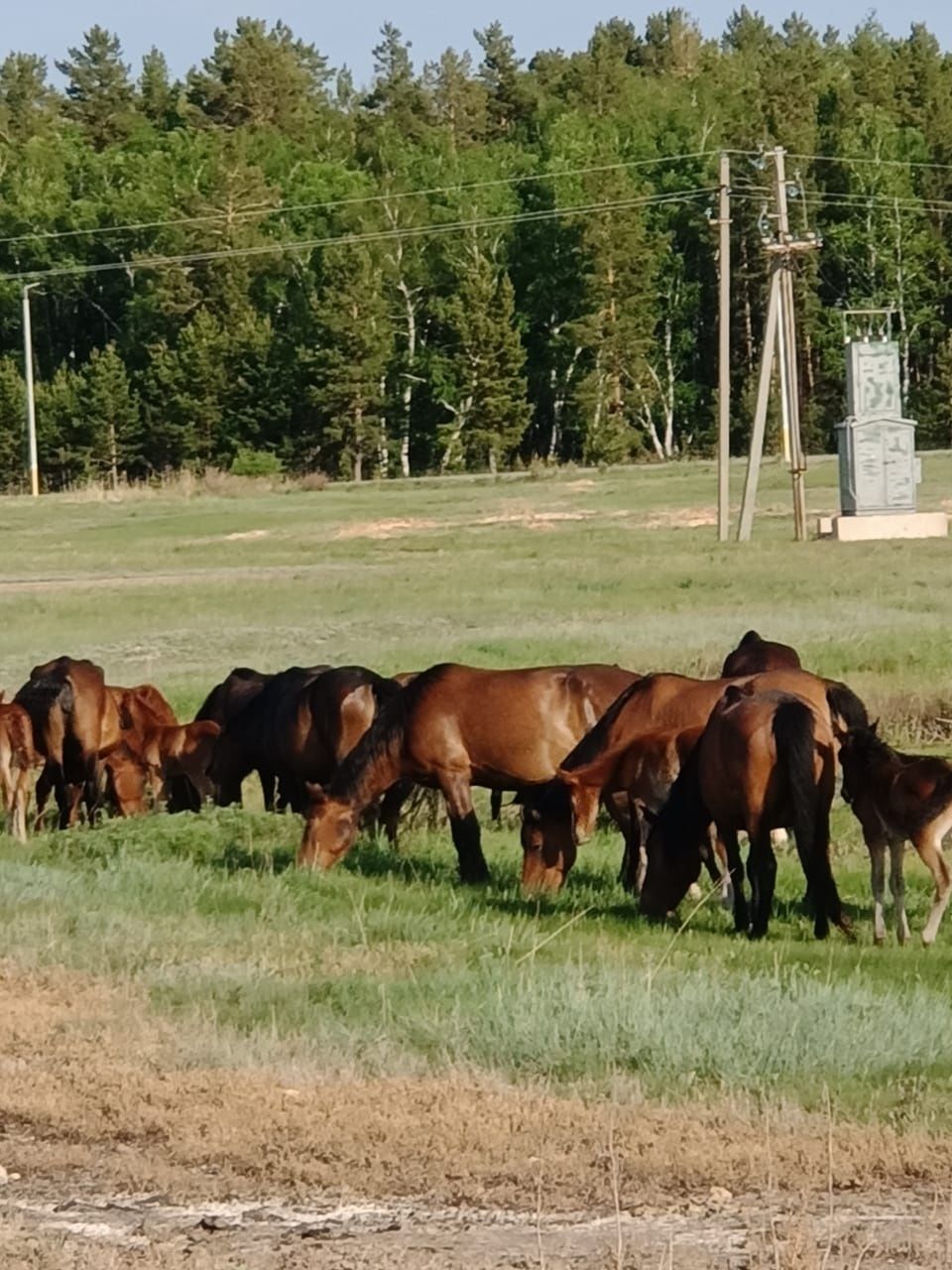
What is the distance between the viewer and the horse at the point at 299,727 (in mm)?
16797

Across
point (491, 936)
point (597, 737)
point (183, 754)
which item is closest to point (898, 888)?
point (491, 936)

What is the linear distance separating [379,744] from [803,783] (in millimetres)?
3561

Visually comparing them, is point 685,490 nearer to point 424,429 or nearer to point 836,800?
point 424,429

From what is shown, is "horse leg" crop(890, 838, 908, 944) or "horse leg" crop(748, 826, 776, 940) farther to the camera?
"horse leg" crop(748, 826, 776, 940)

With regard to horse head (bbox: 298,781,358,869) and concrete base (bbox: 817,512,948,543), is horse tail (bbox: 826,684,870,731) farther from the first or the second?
concrete base (bbox: 817,512,948,543)

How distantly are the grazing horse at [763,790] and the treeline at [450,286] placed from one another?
75516mm

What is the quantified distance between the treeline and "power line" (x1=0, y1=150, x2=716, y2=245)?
188 millimetres

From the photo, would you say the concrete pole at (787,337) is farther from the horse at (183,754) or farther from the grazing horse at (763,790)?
the grazing horse at (763,790)

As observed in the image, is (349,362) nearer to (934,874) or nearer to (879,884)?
(879,884)

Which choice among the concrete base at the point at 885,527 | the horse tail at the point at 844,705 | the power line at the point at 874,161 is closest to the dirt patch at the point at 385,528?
the concrete base at the point at 885,527

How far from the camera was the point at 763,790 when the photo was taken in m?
12.2

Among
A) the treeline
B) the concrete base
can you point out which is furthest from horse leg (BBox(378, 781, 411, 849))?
the treeline

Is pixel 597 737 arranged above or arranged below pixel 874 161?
below

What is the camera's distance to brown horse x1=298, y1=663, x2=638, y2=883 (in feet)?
48.1
